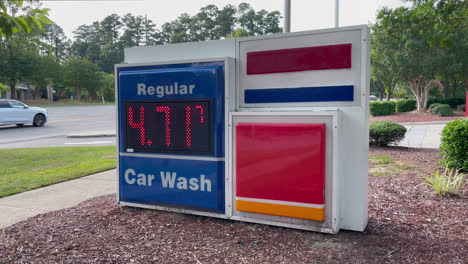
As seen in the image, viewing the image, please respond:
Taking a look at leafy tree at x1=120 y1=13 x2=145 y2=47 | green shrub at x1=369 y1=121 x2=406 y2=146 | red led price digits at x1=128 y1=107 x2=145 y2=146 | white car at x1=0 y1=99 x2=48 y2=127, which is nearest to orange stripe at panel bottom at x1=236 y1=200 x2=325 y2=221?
red led price digits at x1=128 y1=107 x2=145 y2=146

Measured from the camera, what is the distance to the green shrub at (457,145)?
685 cm

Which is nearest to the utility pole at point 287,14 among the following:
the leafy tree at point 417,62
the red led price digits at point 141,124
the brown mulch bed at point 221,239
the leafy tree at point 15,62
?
the brown mulch bed at point 221,239

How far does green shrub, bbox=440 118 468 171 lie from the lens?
22.5ft

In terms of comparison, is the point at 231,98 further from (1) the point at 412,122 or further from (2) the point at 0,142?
(1) the point at 412,122

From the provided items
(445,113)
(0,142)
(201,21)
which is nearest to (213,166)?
(0,142)

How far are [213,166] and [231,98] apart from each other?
0.80 m

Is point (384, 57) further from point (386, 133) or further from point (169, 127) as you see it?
point (169, 127)

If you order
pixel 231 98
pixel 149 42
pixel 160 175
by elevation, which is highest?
pixel 149 42

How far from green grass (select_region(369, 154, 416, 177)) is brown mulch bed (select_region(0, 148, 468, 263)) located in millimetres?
2143

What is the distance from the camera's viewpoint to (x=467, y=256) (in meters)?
3.30

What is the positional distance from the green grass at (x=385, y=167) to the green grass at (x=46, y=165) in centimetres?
560

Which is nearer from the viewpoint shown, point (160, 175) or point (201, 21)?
point (160, 175)

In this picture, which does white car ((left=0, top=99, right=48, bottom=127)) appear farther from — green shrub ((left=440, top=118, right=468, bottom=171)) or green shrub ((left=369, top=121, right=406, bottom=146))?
green shrub ((left=440, top=118, right=468, bottom=171))

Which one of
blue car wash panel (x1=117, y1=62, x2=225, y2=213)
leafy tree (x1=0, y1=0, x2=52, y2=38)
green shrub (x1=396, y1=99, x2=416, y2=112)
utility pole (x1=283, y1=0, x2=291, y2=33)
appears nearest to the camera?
leafy tree (x1=0, y1=0, x2=52, y2=38)
